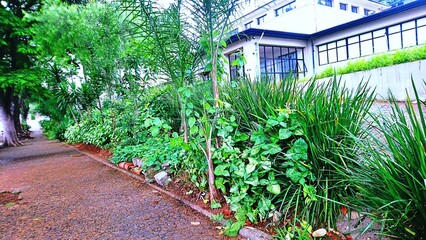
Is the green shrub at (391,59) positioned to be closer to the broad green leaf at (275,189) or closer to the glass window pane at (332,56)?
the glass window pane at (332,56)

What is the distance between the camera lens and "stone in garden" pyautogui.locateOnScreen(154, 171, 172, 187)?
3.58 m

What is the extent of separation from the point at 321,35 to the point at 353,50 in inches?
80.8

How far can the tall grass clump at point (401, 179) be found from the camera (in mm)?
1382

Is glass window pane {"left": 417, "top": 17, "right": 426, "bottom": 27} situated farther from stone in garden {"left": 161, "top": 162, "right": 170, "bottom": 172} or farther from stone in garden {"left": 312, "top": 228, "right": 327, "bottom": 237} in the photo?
stone in garden {"left": 312, "top": 228, "right": 327, "bottom": 237}

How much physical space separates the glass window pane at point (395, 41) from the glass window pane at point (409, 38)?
8.1 inches

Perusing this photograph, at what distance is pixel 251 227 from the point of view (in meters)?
2.15

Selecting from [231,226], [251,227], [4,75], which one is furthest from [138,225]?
[4,75]

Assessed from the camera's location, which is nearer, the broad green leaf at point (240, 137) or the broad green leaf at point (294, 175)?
the broad green leaf at point (294, 175)

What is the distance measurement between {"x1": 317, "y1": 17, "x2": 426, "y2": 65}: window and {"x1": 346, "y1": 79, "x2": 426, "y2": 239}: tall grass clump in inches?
516

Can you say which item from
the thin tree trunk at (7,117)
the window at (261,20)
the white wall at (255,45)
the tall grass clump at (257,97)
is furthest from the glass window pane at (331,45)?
the thin tree trunk at (7,117)

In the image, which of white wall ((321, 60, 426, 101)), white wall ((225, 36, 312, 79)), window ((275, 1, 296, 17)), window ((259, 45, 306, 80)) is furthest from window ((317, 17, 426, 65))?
white wall ((321, 60, 426, 101))

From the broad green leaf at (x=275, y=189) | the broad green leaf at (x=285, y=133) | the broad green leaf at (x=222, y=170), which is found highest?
the broad green leaf at (x=285, y=133)

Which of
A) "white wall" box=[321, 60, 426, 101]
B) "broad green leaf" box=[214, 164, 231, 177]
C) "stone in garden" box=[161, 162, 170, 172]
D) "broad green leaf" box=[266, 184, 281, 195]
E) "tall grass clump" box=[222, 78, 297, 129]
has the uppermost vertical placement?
"white wall" box=[321, 60, 426, 101]

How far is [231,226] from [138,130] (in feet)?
14.4
